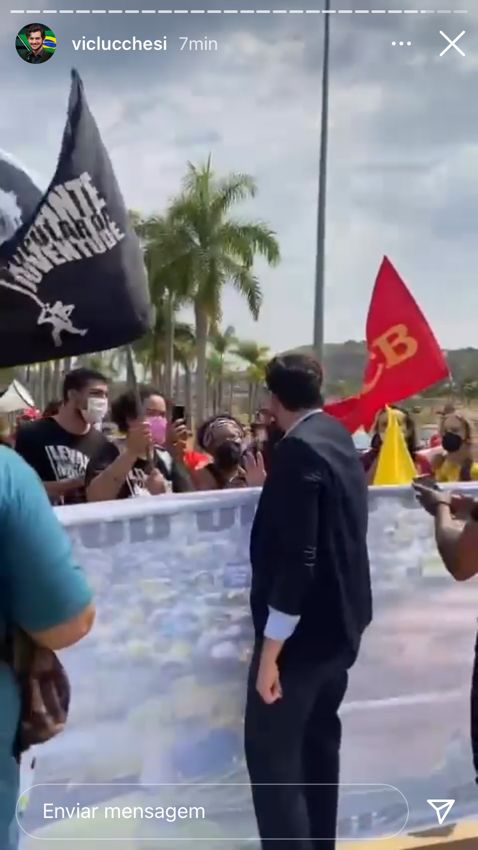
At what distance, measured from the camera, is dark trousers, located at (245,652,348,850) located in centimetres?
289

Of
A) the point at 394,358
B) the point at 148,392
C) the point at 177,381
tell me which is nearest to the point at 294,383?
the point at 394,358

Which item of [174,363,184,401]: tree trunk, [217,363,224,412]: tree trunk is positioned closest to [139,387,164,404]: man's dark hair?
[174,363,184,401]: tree trunk

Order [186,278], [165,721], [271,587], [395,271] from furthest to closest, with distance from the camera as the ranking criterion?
1. [186,278]
2. [395,271]
3. [165,721]
4. [271,587]

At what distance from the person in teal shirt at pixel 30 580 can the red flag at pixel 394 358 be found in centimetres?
234

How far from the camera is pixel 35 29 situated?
2.75 meters

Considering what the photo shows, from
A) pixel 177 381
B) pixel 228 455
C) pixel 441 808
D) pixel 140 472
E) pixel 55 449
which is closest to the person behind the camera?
pixel 441 808

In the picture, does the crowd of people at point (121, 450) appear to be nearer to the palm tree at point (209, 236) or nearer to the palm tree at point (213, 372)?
the palm tree at point (209, 236)

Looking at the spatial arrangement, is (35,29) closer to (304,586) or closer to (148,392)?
(304,586)

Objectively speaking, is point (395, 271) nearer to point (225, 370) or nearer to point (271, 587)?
point (271, 587)

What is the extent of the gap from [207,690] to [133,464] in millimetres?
740

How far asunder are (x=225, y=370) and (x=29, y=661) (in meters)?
40.0

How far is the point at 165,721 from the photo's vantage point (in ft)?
9.73

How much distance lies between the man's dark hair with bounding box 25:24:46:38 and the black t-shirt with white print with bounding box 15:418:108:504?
139 centimetres

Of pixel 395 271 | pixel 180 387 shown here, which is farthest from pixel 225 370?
pixel 395 271
